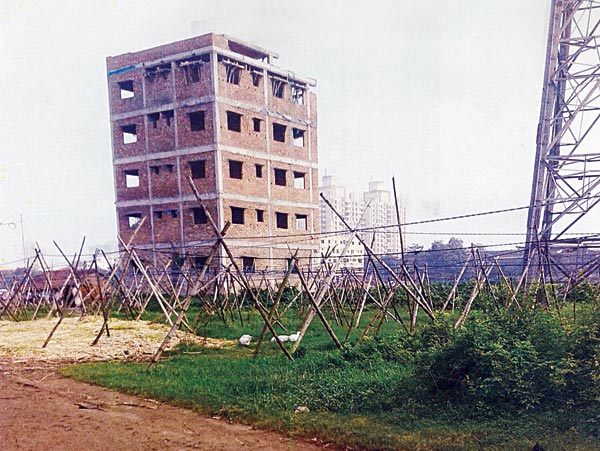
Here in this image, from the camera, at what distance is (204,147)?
23.0 m

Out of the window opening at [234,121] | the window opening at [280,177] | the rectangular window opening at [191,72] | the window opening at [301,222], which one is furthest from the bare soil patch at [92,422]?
the window opening at [301,222]

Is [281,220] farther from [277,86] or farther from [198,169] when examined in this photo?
[277,86]

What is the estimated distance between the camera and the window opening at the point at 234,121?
2436 cm

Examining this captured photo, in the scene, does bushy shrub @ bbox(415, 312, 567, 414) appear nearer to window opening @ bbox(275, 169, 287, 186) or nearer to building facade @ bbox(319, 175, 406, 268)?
building facade @ bbox(319, 175, 406, 268)

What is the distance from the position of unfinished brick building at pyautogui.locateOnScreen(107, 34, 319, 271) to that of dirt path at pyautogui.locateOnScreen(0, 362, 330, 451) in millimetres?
15201

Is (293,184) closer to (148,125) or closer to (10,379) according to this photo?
(148,125)

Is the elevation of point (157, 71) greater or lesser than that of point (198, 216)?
greater

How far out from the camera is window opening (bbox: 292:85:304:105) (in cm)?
2769

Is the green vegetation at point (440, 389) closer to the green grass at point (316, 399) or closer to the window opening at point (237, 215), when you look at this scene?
the green grass at point (316, 399)

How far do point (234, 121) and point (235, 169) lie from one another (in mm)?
2261

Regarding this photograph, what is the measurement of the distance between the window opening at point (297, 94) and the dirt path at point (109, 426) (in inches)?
882

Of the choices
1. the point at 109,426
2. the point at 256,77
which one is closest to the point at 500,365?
the point at 109,426

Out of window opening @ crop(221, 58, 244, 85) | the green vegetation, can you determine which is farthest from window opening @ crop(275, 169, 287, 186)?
the green vegetation

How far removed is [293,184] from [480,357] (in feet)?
70.1
